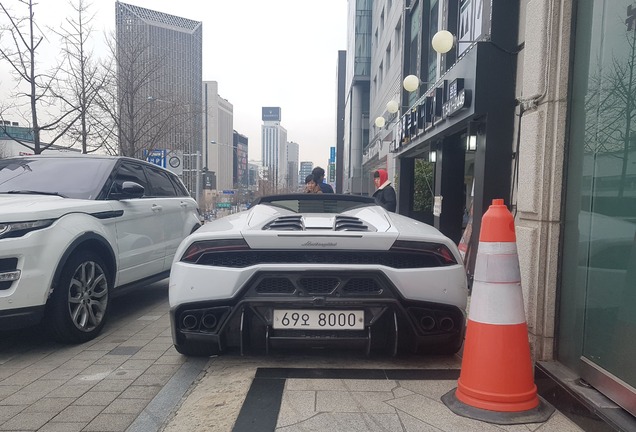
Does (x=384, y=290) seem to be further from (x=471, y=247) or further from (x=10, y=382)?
(x=471, y=247)

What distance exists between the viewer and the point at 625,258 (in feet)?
7.38

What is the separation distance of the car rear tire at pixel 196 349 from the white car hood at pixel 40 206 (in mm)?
1491

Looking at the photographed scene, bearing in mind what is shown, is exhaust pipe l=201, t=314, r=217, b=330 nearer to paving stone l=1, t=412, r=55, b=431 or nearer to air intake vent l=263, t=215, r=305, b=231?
air intake vent l=263, t=215, r=305, b=231

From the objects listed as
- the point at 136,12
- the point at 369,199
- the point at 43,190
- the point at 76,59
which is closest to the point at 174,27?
the point at 136,12

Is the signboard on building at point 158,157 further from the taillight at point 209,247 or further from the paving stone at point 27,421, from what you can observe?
the paving stone at point 27,421

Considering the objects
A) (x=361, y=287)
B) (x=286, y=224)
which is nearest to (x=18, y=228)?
(x=286, y=224)

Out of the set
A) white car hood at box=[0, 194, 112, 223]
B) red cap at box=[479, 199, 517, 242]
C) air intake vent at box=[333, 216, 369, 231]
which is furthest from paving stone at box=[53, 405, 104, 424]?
red cap at box=[479, 199, 517, 242]

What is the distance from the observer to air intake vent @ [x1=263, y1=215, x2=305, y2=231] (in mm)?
2986

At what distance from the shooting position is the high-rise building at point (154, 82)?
12.9 meters

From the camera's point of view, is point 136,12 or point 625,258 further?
point 136,12

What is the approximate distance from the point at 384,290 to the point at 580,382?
3.84ft

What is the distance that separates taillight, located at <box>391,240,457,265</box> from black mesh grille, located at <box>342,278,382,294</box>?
9.9 inches

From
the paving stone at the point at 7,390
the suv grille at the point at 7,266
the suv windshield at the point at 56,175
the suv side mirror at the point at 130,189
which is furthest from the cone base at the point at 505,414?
the suv windshield at the point at 56,175

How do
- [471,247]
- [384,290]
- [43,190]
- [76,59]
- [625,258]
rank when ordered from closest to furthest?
[625,258] → [384,290] → [43,190] → [471,247] → [76,59]
